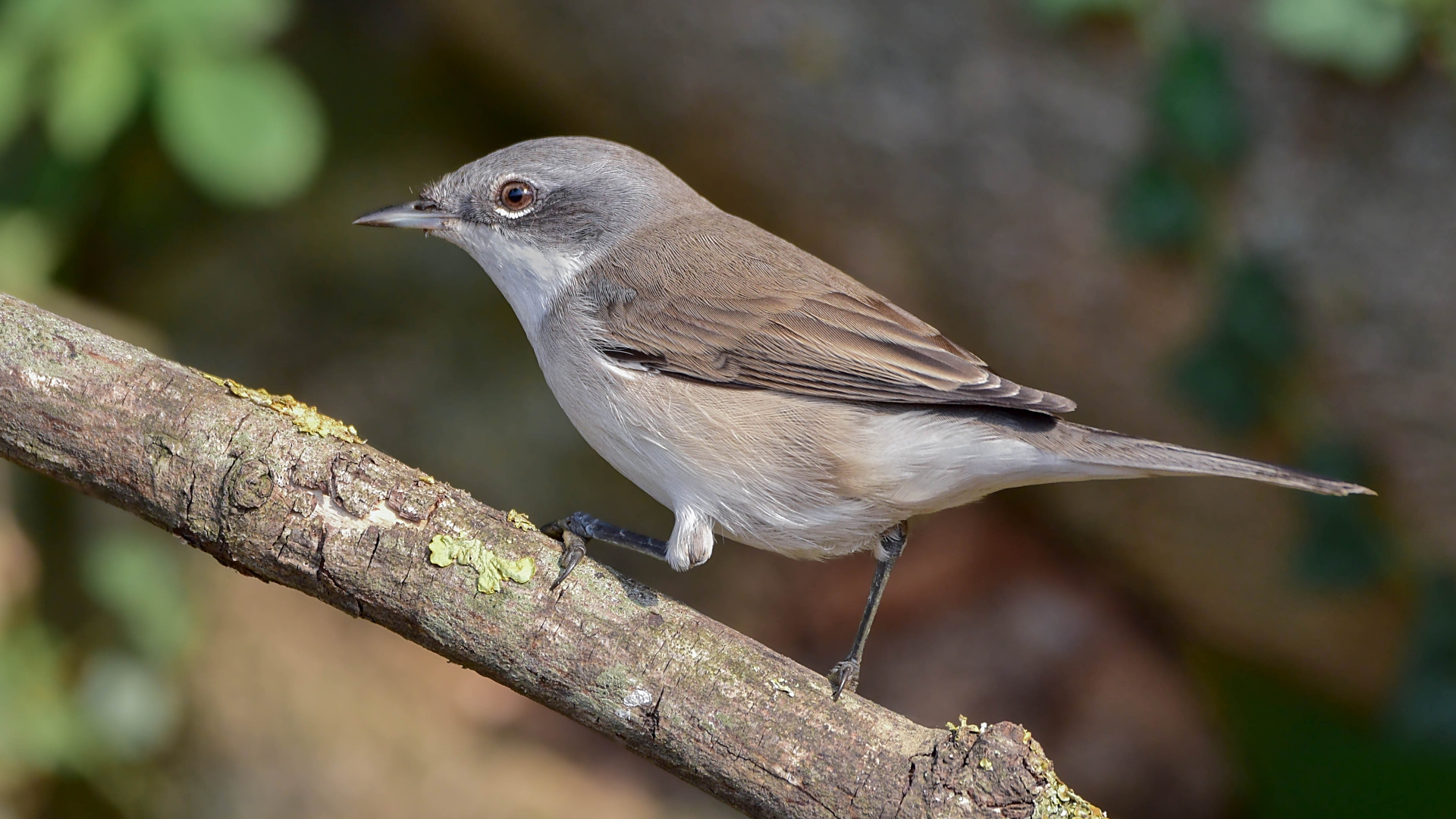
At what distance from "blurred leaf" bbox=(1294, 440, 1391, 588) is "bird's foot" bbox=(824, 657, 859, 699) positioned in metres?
3.26

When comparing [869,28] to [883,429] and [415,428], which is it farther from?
[415,428]

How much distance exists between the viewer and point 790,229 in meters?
6.52

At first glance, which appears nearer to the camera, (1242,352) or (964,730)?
(964,730)

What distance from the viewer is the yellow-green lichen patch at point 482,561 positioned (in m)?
2.64

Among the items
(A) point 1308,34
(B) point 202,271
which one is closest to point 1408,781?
(A) point 1308,34

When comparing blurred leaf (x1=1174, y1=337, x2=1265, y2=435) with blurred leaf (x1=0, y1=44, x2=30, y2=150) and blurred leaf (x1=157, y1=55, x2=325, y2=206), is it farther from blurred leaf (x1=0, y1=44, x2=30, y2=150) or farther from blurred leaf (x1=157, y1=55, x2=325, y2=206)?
blurred leaf (x1=0, y1=44, x2=30, y2=150)

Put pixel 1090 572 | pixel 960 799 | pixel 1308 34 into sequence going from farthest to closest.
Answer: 1. pixel 1090 572
2. pixel 1308 34
3. pixel 960 799

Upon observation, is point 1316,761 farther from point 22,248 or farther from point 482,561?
point 22,248

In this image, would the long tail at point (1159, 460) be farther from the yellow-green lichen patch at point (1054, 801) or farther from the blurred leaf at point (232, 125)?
the blurred leaf at point (232, 125)

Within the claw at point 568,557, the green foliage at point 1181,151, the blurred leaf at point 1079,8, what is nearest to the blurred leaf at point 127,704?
the claw at point 568,557

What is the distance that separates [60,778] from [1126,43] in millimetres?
6262

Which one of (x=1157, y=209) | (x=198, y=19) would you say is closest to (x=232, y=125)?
(x=198, y=19)

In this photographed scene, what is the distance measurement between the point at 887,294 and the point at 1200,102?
6.11 feet

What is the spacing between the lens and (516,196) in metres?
3.82
